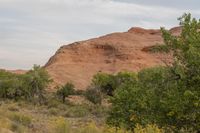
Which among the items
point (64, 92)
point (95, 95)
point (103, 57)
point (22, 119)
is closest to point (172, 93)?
point (22, 119)

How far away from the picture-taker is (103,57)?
3996 inches

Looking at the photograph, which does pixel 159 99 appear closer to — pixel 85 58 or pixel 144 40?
pixel 85 58

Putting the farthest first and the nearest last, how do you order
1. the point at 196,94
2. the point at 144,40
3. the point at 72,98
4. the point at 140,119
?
the point at 144,40
the point at 72,98
the point at 140,119
the point at 196,94

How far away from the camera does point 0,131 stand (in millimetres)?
15430

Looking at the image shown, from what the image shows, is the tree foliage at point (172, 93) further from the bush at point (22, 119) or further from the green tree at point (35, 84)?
the green tree at point (35, 84)

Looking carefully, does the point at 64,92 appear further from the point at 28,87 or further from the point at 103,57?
the point at 103,57

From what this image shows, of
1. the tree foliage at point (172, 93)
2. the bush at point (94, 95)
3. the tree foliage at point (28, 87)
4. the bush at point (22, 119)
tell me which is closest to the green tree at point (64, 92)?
the tree foliage at point (28, 87)

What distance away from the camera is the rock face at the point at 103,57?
9344 centimetres

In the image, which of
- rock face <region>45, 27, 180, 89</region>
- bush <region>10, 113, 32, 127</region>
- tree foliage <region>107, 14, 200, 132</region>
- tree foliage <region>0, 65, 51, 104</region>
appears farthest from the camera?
rock face <region>45, 27, 180, 89</region>

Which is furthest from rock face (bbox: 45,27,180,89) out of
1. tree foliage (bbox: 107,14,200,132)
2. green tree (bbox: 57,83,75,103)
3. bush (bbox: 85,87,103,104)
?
tree foliage (bbox: 107,14,200,132)

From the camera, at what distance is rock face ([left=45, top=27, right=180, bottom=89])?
3679 inches

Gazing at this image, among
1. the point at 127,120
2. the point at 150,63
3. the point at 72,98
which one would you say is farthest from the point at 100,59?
the point at 127,120

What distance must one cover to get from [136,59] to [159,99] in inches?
3322

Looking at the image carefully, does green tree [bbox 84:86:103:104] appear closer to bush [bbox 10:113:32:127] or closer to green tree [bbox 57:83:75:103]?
green tree [bbox 57:83:75:103]
